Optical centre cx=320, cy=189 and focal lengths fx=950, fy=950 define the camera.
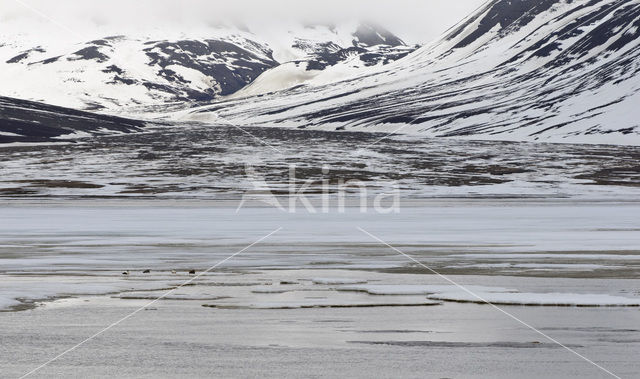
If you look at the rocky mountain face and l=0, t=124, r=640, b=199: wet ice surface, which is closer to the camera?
l=0, t=124, r=640, b=199: wet ice surface

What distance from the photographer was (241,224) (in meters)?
37.8

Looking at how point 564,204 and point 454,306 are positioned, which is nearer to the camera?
point 454,306

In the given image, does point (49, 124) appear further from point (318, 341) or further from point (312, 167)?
point (318, 341)

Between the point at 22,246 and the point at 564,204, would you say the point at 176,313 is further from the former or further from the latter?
the point at 564,204

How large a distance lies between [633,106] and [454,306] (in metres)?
155

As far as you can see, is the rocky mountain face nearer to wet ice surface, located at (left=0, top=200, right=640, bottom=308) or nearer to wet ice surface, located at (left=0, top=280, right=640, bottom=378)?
wet ice surface, located at (left=0, top=200, right=640, bottom=308)

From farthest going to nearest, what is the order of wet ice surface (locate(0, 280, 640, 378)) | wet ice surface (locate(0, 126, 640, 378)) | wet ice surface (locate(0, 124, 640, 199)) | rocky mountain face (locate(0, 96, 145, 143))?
rocky mountain face (locate(0, 96, 145, 143)), wet ice surface (locate(0, 124, 640, 199)), wet ice surface (locate(0, 126, 640, 378)), wet ice surface (locate(0, 280, 640, 378))

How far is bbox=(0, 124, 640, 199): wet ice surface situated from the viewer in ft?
228

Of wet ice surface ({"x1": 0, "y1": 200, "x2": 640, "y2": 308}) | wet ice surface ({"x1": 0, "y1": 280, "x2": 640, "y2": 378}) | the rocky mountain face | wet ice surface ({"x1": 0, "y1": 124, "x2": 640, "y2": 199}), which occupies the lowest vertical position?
wet ice surface ({"x1": 0, "y1": 280, "x2": 640, "y2": 378})

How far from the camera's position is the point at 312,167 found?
9481cm

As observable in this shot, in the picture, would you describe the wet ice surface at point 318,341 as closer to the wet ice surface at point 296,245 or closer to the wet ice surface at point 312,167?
the wet ice surface at point 296,245

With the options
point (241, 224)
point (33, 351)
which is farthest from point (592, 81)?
point (33, 351)

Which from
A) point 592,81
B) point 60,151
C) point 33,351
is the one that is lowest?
point 33,351

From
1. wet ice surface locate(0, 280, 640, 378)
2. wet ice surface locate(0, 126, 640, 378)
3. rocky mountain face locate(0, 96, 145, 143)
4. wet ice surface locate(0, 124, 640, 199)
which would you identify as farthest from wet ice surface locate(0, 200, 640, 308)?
rocky mountain face locate(0, 96, 145, 143)
